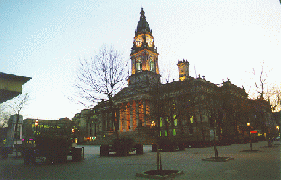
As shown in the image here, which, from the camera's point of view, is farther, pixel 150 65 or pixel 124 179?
pixel 150 65

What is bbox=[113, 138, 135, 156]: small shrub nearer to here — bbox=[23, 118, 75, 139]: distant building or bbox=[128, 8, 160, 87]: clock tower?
bbox=[23, 118, 75, 139]: distant building

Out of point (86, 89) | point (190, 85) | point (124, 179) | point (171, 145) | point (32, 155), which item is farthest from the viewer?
point (190, 85)

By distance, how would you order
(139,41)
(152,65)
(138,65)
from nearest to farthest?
(138,65) → (152,65) → (139,41)

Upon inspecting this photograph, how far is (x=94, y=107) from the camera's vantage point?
23266 mm

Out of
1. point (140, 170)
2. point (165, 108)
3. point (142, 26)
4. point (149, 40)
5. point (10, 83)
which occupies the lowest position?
point (140, 170)

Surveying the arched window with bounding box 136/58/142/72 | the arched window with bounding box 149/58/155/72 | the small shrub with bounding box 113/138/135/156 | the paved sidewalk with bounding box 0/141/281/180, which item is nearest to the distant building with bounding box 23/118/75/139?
the paved sidewalk with bounding box 0/141/281/180

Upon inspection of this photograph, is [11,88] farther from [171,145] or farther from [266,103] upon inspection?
[266,103]

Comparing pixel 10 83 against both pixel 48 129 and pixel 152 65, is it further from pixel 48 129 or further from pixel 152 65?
pixel 152 65

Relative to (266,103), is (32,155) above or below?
below

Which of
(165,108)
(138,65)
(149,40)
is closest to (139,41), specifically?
(149,40)

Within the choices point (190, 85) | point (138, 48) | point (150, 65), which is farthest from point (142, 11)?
point (190, 85)

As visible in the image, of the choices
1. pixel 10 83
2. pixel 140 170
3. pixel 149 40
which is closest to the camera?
pixel 10 83

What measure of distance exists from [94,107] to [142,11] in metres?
78.9

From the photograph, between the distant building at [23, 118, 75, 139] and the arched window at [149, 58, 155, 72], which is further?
the arched window at [149, 58, 155, 72]
